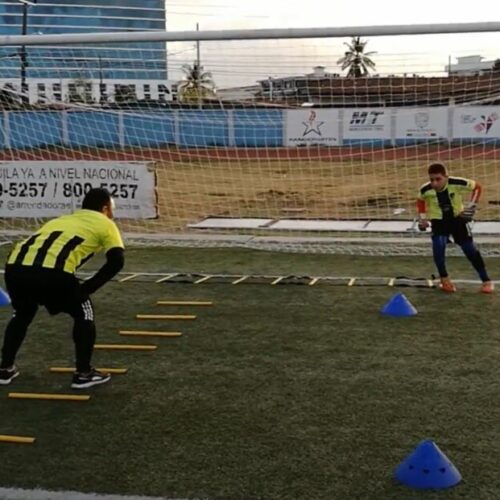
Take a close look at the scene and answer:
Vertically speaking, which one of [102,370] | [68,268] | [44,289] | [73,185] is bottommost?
[102,370]

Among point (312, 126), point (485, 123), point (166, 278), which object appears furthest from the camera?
point (485, 123)

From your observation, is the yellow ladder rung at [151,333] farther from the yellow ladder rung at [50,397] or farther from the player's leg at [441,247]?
the player's leg at [441,247]

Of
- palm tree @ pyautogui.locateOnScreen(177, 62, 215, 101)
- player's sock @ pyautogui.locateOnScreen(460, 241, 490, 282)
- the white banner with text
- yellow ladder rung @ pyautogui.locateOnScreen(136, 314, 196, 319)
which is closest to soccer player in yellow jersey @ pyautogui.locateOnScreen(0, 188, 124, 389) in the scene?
yellow ladder rung @ pyautogui.locateOnScreen(136, 314, 196, 319)

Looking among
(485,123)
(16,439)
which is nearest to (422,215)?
(16,439)

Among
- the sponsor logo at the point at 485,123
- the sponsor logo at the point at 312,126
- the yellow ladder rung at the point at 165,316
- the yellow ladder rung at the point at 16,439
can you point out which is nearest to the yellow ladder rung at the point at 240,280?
the yellow ladder rung at the point at 165,316

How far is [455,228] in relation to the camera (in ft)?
28.9

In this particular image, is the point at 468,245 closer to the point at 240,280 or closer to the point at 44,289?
the point at 240,280

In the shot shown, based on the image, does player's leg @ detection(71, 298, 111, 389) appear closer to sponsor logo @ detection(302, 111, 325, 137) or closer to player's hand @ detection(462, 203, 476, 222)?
player's hand @ detection(462, 203, 476, 222)

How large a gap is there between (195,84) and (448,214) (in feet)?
35.4

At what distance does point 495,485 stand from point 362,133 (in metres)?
21.5

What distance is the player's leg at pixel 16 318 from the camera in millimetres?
5383

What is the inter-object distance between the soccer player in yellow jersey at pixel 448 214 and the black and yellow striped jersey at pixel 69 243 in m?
4.38

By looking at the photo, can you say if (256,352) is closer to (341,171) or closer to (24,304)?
(24,304)

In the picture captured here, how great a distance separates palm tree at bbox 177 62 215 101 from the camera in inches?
616
